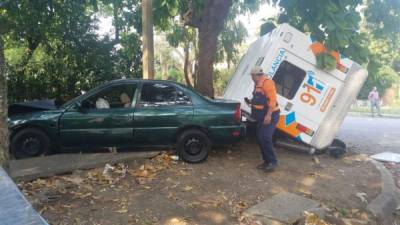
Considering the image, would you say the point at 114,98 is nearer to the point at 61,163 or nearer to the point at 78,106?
the point at 78,106

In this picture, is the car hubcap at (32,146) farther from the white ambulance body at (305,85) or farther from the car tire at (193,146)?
the white ambulance body at (305,85)

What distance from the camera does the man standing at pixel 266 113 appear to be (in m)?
7.11

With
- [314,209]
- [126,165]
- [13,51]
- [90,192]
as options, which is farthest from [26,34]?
[314,209]

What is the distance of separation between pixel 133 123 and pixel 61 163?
1.34 meters

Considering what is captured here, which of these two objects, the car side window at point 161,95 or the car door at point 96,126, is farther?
the car side window at point 161,95

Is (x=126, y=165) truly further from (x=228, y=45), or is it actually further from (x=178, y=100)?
(x=228, y=45)

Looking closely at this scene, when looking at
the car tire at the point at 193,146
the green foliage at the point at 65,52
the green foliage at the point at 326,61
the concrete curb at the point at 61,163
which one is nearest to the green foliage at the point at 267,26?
the green foliage at the point at 326,61

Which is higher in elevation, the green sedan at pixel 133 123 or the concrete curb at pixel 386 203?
the green sedan at pixel 133 123

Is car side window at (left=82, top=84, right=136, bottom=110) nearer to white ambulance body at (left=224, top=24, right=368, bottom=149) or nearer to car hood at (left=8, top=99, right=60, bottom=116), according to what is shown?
car hood at (left=8, top=99, right=60, bottom=116)

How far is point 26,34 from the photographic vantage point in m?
11.7

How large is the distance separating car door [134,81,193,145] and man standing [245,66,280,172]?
46.2 inches

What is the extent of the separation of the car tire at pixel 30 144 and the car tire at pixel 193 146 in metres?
2.26

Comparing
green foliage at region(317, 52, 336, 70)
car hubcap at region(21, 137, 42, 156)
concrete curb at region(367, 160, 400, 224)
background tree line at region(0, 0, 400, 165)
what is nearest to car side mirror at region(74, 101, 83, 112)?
car hubcap at region(21, 137, 42, 156)

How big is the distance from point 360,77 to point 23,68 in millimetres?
8130
